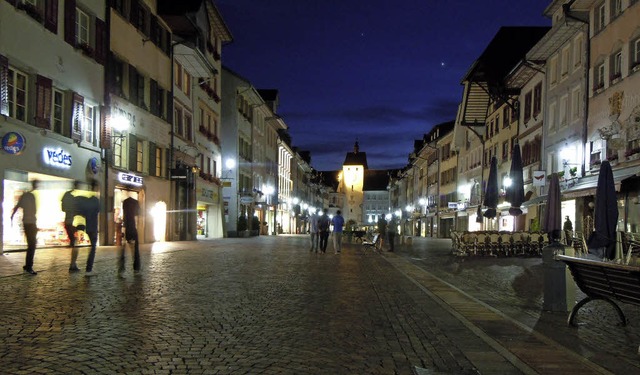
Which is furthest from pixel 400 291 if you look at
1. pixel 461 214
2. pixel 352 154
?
pixel 352 154

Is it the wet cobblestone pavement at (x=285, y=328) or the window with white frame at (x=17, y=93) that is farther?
the window with white frame at (x=17, y=93)

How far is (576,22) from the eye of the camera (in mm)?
29625

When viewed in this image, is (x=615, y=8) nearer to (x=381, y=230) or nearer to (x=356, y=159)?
(x=381, y=230)

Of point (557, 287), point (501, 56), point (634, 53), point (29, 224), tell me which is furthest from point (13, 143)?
point (501, 56)

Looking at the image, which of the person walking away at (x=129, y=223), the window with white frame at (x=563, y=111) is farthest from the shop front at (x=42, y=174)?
the window with white frame at (x=563, y=111)

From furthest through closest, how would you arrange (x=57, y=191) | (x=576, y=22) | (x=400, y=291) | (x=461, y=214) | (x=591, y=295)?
1. (x=461, y=214)
2. (x=576, y=22)
3. (x=57, y=191)
4. (x=400, y=291)
5. (x=591, y=295)

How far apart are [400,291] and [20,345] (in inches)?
284

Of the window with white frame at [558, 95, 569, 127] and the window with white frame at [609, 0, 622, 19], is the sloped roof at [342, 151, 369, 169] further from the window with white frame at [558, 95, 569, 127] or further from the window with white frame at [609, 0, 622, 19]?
the window with white frame at [609, 0, 622, 19]

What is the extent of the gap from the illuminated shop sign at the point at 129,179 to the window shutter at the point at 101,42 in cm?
462

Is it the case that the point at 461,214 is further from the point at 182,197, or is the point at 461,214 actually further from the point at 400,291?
the point at 400,291

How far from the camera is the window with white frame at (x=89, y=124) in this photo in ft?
79.3

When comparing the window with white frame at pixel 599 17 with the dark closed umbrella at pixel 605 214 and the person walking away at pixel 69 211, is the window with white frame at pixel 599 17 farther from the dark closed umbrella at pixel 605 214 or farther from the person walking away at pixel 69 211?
the person walking away at pixel 69 211

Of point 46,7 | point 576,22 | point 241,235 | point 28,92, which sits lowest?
point 241,235

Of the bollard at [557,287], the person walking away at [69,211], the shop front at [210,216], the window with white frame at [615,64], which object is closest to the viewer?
the bollard at [557,287]
